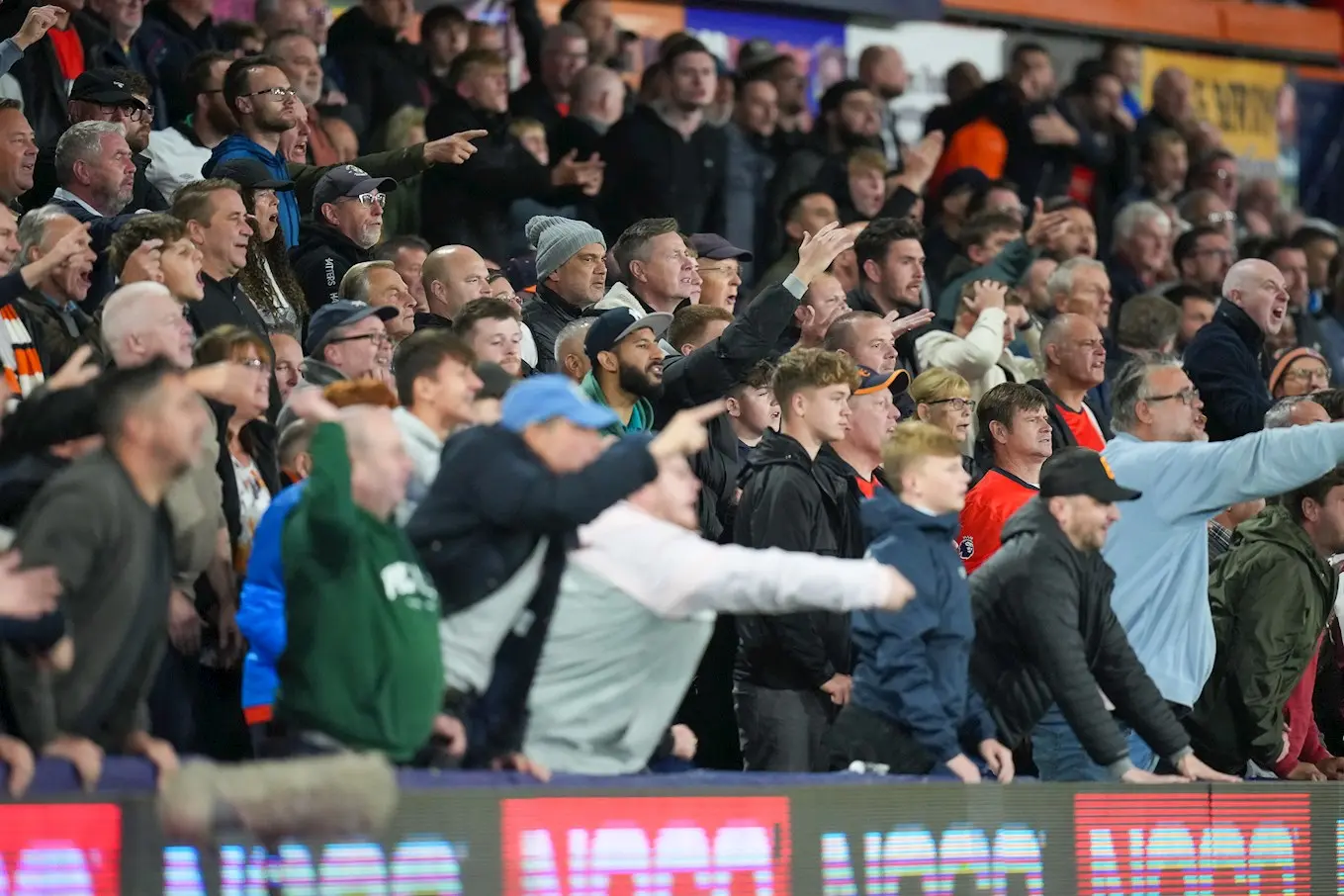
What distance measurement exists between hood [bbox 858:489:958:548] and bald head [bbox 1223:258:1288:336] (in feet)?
15.1

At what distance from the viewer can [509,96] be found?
12.0 m

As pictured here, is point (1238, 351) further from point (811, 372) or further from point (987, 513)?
point (811, 372)

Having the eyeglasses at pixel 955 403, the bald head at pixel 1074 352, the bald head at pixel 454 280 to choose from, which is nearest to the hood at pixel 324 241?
the bald head at pixel 454 280

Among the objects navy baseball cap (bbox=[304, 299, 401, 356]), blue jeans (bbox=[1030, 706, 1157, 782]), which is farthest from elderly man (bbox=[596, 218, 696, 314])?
blue jeans (bbox=[1030, 706, 1157, 782])

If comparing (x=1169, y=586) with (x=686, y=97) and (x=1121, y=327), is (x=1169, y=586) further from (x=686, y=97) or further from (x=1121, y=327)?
(x=686, y=97)

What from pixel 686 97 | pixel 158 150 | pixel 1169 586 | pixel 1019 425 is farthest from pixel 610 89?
pixel 1169 586

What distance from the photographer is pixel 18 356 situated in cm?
648

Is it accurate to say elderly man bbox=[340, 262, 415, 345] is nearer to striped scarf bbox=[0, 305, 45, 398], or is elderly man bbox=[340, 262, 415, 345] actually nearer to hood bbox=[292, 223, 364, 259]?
hood bbox=[292, 223, 364, 259]

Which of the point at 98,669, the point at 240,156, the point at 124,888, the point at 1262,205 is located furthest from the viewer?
the point at 1262,205

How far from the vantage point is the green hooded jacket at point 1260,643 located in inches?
302

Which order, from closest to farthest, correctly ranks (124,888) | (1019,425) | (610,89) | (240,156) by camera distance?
1. (124,888)
2. (1019,425)
3. (240,156)
4. (610,89)

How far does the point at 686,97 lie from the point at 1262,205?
5.69 metres

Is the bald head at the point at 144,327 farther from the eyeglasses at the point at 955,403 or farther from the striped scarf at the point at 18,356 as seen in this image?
the eyeglasses at the point at 955,403

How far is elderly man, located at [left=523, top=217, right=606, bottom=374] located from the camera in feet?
28.4
